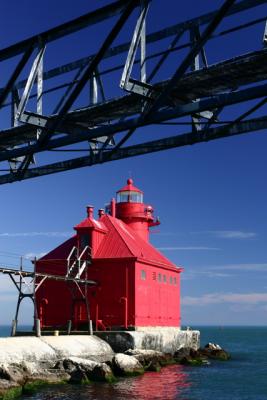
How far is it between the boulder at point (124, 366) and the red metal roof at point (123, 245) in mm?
8915

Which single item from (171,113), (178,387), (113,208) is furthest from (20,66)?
(113,208)

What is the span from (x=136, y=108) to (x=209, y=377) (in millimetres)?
26793

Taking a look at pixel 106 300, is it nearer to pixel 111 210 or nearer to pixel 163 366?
pixel 163 366

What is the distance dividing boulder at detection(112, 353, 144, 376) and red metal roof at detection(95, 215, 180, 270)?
891cm

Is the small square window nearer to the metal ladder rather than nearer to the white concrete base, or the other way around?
the metal ladder

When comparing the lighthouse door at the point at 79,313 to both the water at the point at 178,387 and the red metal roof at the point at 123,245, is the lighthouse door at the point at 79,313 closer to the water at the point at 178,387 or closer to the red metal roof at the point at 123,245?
the red metal roof at the point at 123,245

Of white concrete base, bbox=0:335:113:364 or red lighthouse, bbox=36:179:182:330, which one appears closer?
white concrete base, bbox=0:335:113:364

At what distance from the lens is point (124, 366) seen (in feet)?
105

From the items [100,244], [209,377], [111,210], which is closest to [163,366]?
[209,377]

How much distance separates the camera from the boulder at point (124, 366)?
3197 cm

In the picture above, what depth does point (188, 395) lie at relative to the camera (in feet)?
93.0

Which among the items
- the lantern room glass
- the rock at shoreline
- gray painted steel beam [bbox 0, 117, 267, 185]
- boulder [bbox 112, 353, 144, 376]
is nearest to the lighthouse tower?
the lantern room glass

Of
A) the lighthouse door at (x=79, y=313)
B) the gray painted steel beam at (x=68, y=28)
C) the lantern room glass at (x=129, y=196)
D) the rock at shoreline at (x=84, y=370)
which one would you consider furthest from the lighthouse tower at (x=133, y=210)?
the gray painted steel beam at (x=68, y=28)

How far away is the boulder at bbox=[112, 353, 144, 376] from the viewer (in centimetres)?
3197
